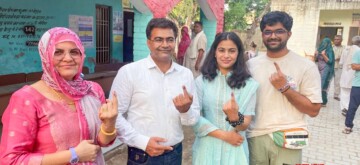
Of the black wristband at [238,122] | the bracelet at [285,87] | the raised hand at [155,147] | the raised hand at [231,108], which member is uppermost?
the bracelet at [285,87]

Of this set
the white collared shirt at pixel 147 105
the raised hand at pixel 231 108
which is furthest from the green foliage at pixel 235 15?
the raised hand at pixel 231 108

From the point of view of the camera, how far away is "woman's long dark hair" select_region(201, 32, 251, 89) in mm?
2053

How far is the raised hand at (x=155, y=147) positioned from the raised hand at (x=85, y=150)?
495 mm

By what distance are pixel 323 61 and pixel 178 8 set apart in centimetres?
1202

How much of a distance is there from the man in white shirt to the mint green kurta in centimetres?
10

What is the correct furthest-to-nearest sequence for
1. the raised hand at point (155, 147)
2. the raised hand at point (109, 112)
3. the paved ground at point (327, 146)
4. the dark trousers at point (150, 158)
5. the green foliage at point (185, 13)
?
the green foliage at point (185, 13) < the paved ground at point (327, 146) < the dark trousers at point (150, 158) < the raised hand at point (155, 147) < the raised hand at point (109, 112)

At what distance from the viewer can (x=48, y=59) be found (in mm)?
1465

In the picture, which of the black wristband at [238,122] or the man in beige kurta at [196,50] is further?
the man in beige kurta at [196,50]

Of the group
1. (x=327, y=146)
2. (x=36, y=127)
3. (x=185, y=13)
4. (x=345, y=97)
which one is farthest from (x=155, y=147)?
(x=185, y=13)

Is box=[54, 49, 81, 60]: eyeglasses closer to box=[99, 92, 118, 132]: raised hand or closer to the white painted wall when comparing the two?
box=[99, 92, 118, 132]: raised hand

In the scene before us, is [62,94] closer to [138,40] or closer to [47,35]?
[47,35]

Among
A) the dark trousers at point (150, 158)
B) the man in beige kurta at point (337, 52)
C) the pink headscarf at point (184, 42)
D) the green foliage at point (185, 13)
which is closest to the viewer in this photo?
the dark trousers at point (150, 158)

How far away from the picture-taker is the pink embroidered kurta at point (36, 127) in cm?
135

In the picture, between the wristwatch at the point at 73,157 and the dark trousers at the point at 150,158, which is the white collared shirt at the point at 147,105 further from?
the wristwatch at the point at 73,157
